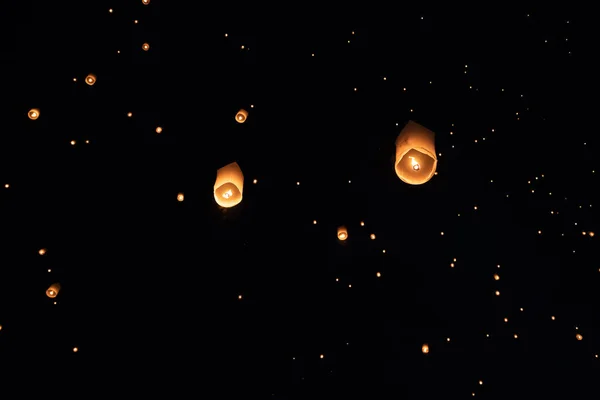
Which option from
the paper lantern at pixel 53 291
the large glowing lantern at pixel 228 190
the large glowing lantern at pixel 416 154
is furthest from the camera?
the paper lantern at pixel 53 291

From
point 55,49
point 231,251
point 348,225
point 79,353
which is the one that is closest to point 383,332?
point 348,225

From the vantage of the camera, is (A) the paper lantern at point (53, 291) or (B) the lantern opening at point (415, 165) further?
(A) the paper lantern at point (53, 291)

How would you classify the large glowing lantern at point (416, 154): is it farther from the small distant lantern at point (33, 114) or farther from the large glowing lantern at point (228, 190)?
the small distant lantern at point (33, 114)

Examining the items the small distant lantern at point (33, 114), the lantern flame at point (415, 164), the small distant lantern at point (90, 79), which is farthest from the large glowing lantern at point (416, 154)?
the small distant lantern at point (33, 114)

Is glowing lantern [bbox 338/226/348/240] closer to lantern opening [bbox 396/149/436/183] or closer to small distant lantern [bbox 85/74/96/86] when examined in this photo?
lantern opening [bbox 396/149/436/183]

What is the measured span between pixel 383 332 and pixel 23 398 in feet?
4.52

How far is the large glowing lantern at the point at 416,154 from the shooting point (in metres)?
1.59

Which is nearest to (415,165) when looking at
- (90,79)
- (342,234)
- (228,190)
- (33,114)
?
(342,234)

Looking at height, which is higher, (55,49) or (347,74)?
(347,74)

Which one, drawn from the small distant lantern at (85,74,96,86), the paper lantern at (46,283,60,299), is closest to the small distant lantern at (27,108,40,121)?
the small distant lantern at (85,74,96,86)

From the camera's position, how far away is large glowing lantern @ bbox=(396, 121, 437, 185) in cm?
159

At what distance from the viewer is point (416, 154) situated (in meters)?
1.63

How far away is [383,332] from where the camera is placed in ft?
6.56

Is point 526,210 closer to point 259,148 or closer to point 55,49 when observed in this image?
point 259,148
